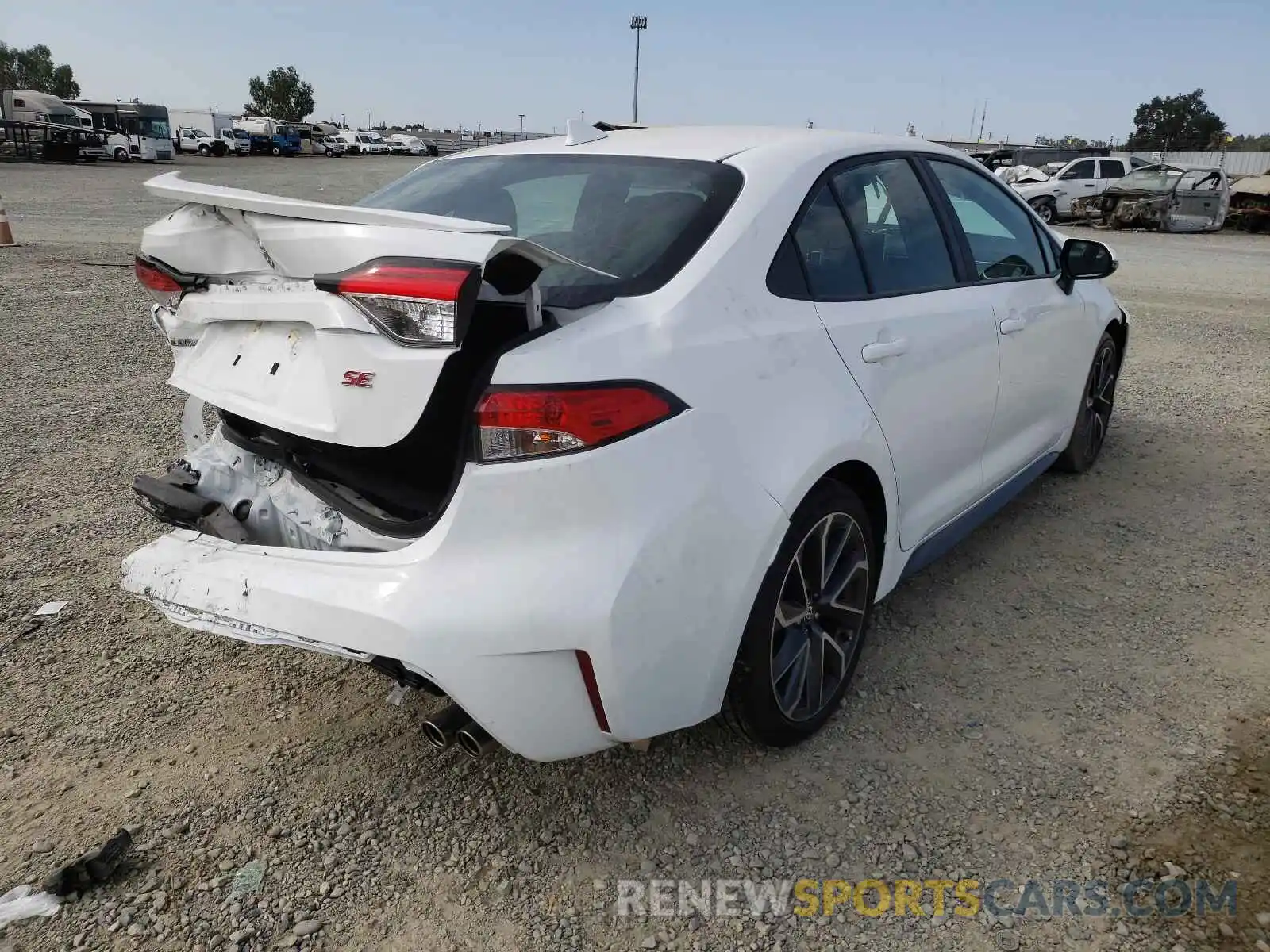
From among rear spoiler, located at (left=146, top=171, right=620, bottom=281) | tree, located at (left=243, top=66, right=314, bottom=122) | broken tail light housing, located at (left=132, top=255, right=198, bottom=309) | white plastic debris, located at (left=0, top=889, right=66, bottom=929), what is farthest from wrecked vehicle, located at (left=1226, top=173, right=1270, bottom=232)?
tree, located at (left=243, top=66, right=314, bottom=122)

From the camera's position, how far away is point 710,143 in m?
2.87

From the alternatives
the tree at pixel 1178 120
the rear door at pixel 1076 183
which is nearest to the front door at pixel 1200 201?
the rear door at pixel 1076 183

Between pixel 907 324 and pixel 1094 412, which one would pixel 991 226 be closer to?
pixel 907 324

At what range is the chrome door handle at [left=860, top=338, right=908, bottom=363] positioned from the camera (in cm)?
264

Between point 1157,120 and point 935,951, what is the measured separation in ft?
347

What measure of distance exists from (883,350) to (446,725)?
5.28 ft

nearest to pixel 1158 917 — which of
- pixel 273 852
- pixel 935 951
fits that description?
pixel 935 951

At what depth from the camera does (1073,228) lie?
22.8m

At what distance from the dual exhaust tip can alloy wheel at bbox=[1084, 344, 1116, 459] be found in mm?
3711

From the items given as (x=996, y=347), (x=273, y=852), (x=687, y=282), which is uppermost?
(x=687, y=282)

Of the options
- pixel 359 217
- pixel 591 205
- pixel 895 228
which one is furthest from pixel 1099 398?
pixel 359 217

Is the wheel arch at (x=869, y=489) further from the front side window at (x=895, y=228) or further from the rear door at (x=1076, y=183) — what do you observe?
the rear door at (x=1076, y=183)

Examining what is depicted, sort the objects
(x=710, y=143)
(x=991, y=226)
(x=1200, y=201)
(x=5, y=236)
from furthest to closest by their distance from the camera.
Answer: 1. (x=1200, y=201)
2. (x=5, y=236)
3. (x=991, y=226)
4. (x=710, y=143)

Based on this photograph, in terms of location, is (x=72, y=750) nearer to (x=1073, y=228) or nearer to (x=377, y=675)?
(x=377, y=675)
